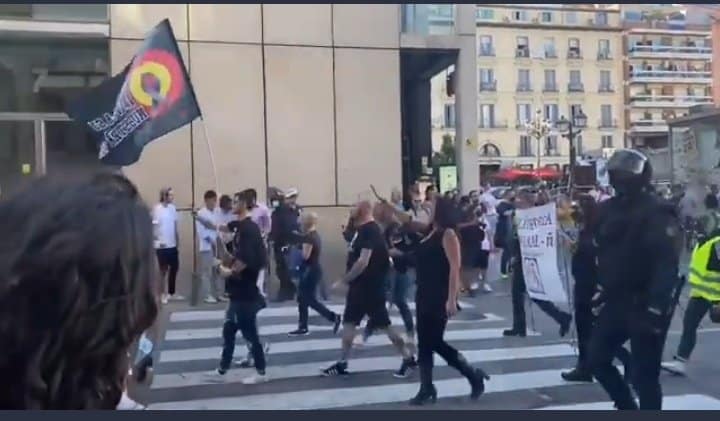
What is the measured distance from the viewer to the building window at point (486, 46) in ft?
20.7

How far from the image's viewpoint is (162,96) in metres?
6.76

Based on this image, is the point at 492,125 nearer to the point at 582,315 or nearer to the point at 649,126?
the point at 582,315

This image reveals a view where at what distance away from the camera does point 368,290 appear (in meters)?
6.98

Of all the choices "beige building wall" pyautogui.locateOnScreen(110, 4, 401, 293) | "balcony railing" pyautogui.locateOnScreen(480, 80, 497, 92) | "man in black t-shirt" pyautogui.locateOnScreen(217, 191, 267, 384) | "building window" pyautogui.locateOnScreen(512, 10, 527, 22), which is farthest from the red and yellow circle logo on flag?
"building window" pyautogui.locateOnScreen(512, 10, 527, 22)

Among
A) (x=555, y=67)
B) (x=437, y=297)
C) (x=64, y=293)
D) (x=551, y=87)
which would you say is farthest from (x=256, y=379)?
(x=64, y=293)

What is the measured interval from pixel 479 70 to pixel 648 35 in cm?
254

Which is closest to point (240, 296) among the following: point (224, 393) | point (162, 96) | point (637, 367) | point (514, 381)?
point (224, 393)

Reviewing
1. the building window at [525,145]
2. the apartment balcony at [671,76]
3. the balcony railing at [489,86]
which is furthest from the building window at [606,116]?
the balcony railing at [489,86]

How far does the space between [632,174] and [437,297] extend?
1828 mm

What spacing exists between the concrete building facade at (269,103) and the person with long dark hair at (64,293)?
5571 millimetres

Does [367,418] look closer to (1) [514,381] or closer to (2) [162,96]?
(1) [514,381]

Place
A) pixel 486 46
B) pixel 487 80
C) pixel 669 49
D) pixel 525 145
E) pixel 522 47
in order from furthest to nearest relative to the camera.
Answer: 1. pixel 486 46
2. pixel 487 80
3. pixel 525 145
4. pixel 522 47
5. pixel 669 49

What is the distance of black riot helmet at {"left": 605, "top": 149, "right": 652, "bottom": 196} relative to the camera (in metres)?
4.70

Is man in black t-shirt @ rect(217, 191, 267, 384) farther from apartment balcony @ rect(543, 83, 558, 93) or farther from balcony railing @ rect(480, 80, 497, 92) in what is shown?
apartment balcony @ rect(543, 83, 558, 93)
